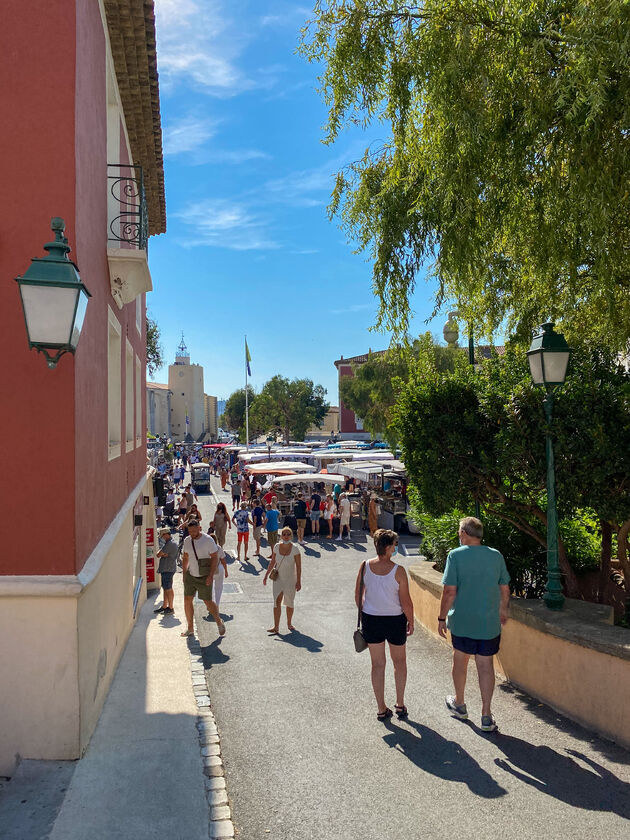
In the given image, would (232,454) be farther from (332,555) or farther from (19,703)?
(19,703)

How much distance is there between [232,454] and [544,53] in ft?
168

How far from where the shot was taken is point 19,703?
4.76 meters

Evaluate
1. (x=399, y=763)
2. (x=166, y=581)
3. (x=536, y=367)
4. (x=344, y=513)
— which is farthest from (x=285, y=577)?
(x=344, y=513)

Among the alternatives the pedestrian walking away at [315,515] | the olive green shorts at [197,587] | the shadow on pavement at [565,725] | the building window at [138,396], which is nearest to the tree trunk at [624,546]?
the shadow on pavement at [565,725]

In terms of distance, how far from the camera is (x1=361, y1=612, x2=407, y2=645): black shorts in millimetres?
5551

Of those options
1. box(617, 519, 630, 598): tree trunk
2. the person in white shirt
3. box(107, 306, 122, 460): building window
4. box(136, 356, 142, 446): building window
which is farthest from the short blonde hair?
the person in white shirt

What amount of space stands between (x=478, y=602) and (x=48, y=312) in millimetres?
3636

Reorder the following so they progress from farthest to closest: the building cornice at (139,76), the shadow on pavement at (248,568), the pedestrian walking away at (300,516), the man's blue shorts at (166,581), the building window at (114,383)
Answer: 1. the pedestrian walking away at (300,516)
2. the shadow on pavement at (248,568)
3. the man's blue shorts at (166,581)
4. the building window at (114,383)
5. the building cornice at (139,76)

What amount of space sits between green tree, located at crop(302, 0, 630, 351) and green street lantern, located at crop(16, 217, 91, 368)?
3.79 metres

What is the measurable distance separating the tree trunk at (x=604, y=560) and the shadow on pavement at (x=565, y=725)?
2082mm

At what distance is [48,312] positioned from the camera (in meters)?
4.20

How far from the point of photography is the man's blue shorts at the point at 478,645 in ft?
17.2

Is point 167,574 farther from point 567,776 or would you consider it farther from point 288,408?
point 288,408

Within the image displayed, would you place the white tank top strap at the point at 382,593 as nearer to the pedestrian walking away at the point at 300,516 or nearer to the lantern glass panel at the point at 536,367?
the lantern glass panel at the point at 536,367
